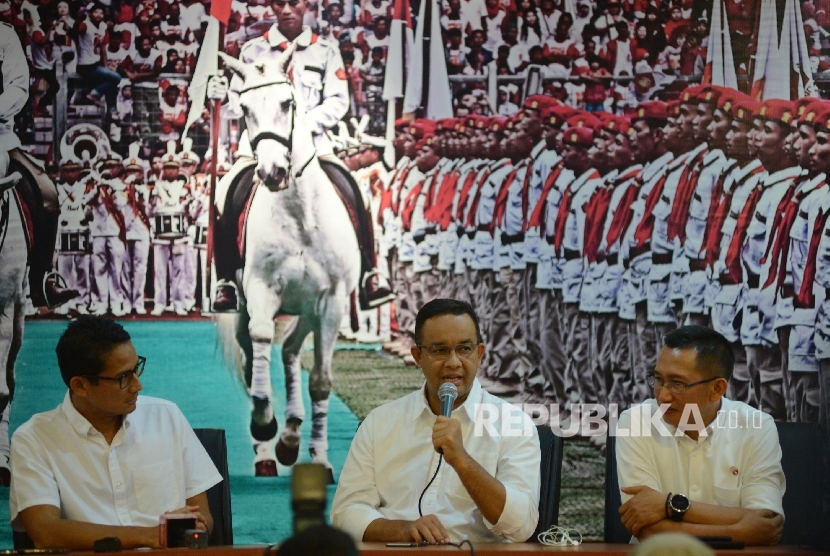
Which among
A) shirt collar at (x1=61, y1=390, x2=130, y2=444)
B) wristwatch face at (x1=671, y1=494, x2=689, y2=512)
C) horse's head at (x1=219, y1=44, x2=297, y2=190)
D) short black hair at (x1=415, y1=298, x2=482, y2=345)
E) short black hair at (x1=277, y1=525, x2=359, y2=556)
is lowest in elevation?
wristwatch face at (x1=671, y1=494, x2=689, y2=512)

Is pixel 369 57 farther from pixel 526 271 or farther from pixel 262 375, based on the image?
pixel 262 375

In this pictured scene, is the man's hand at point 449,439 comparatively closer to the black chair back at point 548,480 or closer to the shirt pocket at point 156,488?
the black chair back at point 548,480

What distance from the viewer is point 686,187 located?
4.31 meters

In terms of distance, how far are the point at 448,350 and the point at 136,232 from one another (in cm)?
184

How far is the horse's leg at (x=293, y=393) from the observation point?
4.27 metres

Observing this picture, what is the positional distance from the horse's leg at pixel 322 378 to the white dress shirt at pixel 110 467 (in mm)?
1119

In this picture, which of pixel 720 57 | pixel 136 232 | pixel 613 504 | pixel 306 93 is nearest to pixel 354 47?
pixel 306 93

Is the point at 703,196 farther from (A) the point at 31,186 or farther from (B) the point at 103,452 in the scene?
(A) the point at 31,186

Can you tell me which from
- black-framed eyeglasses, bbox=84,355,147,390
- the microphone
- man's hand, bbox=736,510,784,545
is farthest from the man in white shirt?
black-framed eyeglasses, bbox=84,355,147,390

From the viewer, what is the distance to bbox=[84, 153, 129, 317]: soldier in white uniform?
4.29 metres

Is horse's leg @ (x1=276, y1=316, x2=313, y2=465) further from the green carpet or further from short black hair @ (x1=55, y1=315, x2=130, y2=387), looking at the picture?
short black hair @ (x1=55, y1=315, x2=130, y2=387)

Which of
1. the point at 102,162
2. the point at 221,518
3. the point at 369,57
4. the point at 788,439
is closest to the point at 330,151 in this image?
the point at 369,57

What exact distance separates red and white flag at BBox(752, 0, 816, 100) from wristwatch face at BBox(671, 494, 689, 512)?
7.11ft

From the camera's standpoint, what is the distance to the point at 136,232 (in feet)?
14.1
